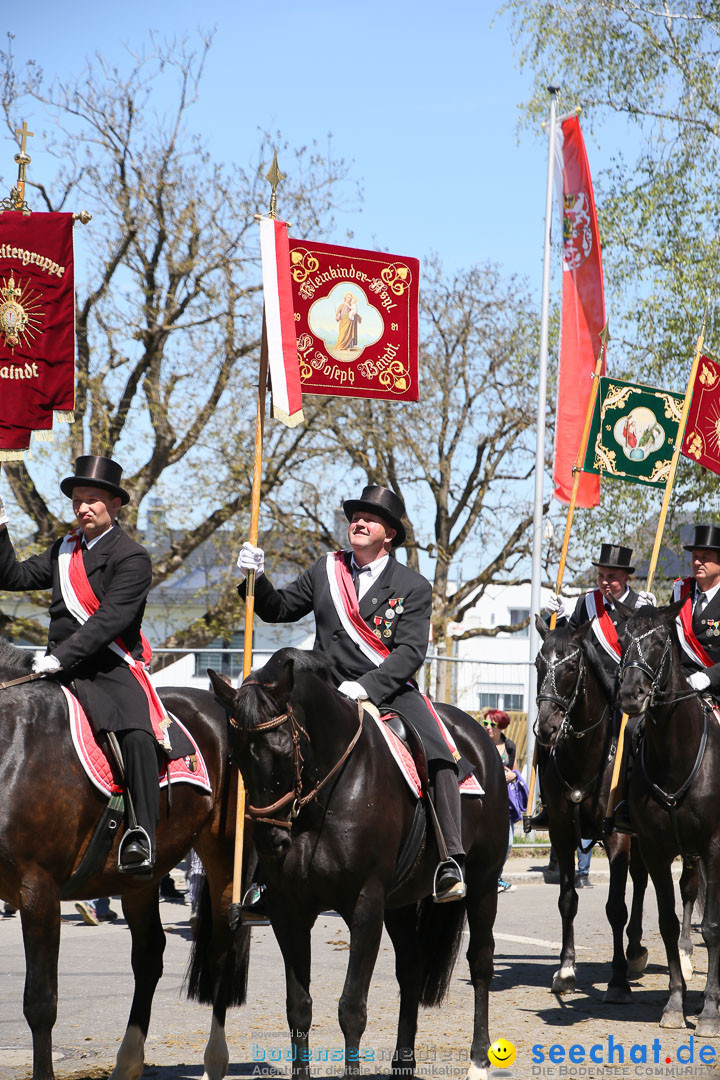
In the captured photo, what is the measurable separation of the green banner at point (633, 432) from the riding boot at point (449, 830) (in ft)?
23.9

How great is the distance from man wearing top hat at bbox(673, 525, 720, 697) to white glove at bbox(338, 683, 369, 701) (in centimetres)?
381

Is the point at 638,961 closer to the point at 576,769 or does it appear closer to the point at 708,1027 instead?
the point at 576,769

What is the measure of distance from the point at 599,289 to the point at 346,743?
13150mm

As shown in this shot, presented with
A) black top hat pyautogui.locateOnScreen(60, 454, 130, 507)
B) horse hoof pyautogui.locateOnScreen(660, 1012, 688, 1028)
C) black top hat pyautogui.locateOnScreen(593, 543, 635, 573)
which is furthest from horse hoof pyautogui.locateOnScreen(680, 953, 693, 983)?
black top hat pyautogui.locateOnScreen(60, 454, 130, 507)

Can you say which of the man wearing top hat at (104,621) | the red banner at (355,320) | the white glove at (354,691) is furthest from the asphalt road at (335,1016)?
the red banner at (355,320)

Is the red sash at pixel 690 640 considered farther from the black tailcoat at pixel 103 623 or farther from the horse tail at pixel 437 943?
the black tailcoat at pixel 103 623

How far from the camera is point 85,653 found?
20.5 feet

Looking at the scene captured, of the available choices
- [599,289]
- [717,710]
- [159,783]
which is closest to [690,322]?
[599,289]

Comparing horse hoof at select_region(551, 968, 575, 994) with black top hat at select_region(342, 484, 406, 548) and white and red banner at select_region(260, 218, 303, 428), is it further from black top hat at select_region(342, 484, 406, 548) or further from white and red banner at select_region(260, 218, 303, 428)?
white and red banner at select_region(260, 218, 303, 428)

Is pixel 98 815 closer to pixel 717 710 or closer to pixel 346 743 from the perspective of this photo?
pixel 346 743

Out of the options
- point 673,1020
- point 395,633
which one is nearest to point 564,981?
point 673,1020

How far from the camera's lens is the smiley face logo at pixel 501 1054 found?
6.67 meters

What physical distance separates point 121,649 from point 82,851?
1.07 m

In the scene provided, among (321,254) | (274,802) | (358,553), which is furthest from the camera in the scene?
(321,254)
